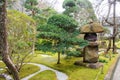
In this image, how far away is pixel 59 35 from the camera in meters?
12.2

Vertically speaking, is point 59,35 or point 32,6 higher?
point 32,6

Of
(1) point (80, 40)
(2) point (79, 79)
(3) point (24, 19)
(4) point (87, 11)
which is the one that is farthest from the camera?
(4) point (87, 11)

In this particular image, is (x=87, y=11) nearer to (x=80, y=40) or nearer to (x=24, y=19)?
(x=80, y=40)

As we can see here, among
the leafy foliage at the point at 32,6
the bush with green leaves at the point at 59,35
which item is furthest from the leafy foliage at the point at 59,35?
the leafy foliage at the point at 32,6

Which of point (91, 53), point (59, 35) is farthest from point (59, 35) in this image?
point (91, 53)

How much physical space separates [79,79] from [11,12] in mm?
5042

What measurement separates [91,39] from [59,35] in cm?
263

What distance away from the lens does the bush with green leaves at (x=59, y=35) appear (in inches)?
475

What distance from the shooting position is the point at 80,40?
12461mm

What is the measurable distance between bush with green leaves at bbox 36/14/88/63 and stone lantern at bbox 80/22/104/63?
34.3 inches

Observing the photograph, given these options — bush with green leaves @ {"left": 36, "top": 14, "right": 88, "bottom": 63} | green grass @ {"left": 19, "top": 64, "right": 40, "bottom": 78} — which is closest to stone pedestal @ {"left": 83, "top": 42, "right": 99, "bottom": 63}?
bush with green leaves @ {"left": 36, "top": 14, "right": 88, "bottom": 63}

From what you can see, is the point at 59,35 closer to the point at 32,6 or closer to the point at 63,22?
the point at 63,22

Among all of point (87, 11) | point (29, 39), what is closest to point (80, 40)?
point (29, 39)

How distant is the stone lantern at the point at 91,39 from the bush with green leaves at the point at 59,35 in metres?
0.87
